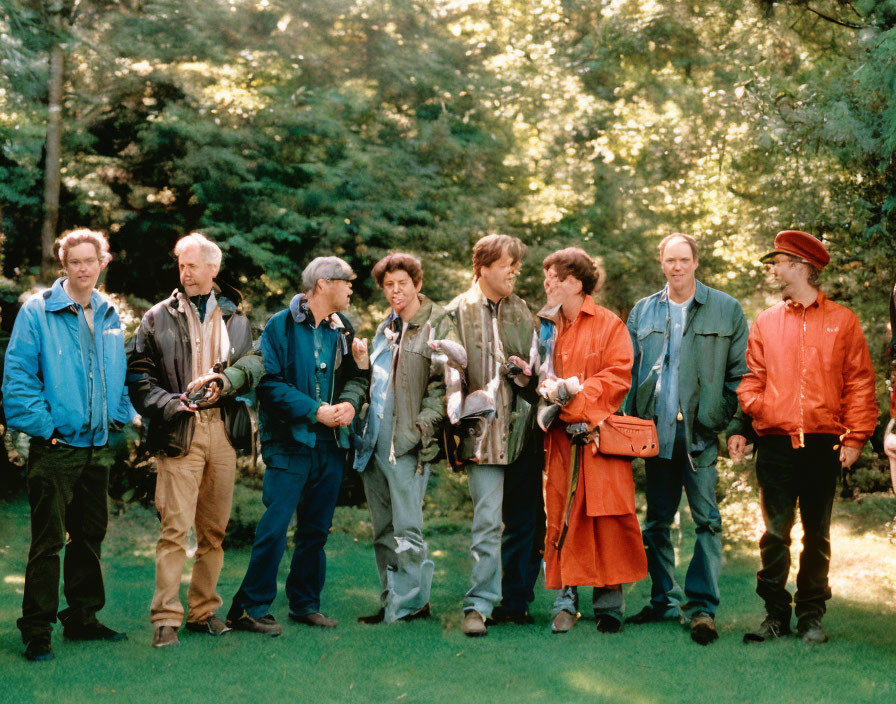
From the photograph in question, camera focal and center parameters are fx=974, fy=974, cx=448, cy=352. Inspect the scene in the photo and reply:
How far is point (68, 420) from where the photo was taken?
15.4 feet

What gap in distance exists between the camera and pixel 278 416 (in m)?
5.24

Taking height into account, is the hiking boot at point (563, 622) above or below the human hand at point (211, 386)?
below

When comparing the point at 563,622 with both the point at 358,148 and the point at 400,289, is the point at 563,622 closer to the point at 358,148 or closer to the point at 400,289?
the point at 400,289

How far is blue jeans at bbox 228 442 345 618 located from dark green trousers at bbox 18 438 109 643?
78 cm

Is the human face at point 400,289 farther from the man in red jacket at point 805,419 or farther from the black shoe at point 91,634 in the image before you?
the black shoe at point 91,634

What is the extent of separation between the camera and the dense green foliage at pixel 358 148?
9.12m

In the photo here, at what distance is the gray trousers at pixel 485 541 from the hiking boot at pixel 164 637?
152cm

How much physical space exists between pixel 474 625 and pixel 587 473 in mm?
995

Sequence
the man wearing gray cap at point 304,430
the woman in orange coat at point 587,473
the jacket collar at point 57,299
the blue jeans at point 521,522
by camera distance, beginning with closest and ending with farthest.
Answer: the jacket collar at point 57,299
the woman in orange coat at point 587,473
the man wearing gray cap at point 304,430
the blue jeans at point 521,522

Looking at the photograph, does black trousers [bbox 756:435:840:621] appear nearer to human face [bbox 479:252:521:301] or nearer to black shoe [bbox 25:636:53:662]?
human face [bbox 479:252:521:301]

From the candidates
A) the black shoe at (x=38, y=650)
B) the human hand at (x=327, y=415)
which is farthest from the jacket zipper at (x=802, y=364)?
the black shoe at (x=38, y=650)

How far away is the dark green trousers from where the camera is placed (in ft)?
15.2

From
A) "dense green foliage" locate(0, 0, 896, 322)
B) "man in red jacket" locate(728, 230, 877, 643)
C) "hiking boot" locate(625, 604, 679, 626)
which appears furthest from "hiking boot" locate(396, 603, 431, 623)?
"dense green foliage" locate(0, 0, 896, 322)

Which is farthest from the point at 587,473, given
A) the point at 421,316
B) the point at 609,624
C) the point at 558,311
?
the point at 421,316
